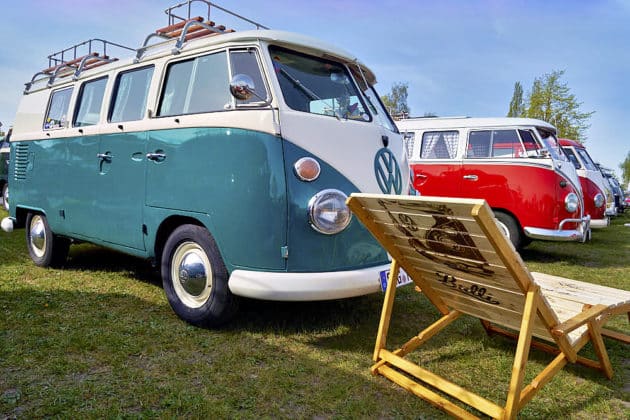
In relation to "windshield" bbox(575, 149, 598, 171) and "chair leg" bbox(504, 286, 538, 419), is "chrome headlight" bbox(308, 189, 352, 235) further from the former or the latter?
"windshield" bbox(575, 149, 598, 171)

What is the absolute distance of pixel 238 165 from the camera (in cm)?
338

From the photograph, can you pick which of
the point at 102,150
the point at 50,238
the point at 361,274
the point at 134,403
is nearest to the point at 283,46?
the point at 361,274

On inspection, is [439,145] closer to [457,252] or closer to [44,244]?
[457,252]

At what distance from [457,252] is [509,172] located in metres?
5.35

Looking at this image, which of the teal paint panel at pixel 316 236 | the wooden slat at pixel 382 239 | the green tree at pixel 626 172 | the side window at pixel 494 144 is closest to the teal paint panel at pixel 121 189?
the teal paint panel at pixel 316 236

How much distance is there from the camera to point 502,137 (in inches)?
301

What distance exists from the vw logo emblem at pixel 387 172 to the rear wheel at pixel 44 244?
156 inches

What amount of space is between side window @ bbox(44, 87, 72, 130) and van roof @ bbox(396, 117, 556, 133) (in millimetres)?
5398

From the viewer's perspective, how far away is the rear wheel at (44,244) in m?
5.63

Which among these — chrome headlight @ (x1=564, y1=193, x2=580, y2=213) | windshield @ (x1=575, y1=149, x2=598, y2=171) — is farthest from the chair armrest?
windshield @ (x1=575, y1=149, x2=598, y2=171)

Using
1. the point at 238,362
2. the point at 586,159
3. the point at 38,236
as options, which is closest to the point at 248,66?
the point at 238,362

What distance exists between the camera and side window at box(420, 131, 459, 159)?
8008mm

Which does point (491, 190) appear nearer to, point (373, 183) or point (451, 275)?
point (373, 183)

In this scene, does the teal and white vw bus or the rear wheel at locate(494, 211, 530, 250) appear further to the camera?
the rear wheel at locate(494, 211, 530, 250)
